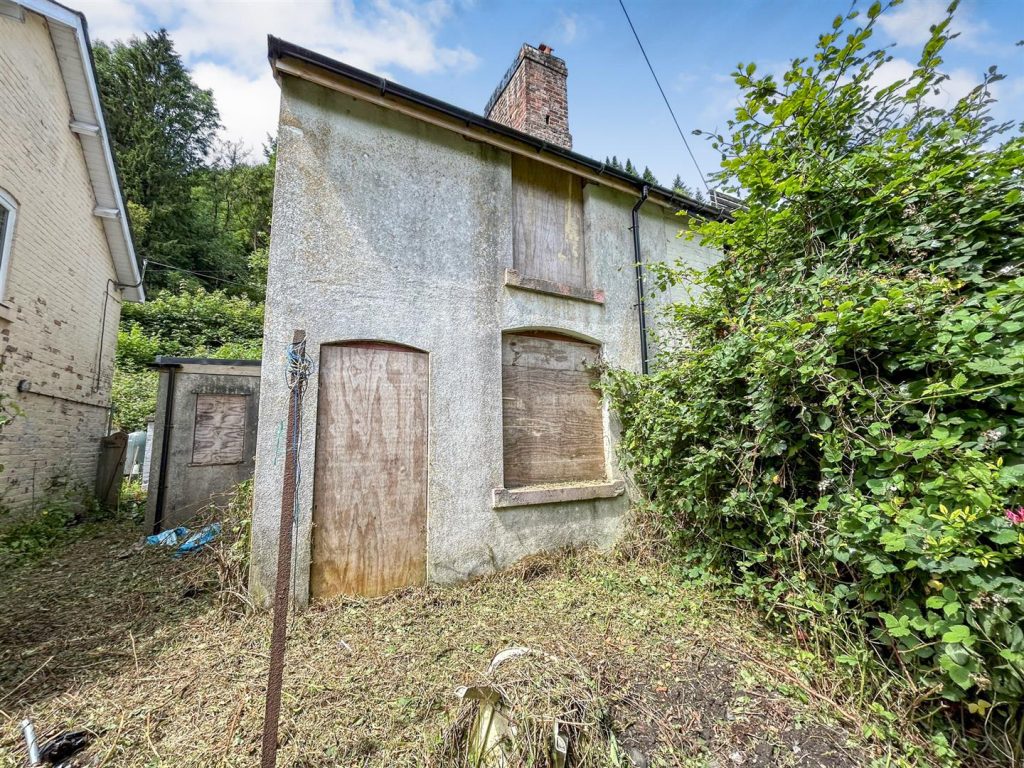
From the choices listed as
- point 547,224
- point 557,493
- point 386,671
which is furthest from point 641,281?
point 386,671

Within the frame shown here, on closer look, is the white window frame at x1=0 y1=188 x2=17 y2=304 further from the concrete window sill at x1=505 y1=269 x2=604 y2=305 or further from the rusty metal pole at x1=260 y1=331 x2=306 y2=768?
the concrete window sill at x1=505 y1=269 x2=604 y2=305

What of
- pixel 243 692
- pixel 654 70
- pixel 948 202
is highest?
pixel 654 70

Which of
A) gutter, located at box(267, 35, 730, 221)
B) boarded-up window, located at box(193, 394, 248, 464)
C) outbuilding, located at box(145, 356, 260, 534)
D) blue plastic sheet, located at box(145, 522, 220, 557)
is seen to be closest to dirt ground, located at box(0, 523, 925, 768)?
blue plastic sheet, located at box(145, 522, 220, 557)

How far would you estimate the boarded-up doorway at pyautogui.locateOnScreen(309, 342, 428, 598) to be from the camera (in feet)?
11.4

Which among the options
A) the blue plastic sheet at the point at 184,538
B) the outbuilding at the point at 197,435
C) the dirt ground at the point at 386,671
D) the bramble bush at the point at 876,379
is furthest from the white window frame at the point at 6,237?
the bramble bush at the point at 876,379

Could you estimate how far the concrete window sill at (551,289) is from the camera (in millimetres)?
4418

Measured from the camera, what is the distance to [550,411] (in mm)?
4637

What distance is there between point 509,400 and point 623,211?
3.26 meters

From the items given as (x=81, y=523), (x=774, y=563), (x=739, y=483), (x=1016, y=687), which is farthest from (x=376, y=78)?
(x=81, y=523)

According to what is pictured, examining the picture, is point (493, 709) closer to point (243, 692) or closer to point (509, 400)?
point (243, 692)

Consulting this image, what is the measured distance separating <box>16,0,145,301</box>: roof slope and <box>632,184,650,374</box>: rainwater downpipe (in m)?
8.74

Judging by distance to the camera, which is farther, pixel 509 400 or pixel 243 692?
pixel 509 400

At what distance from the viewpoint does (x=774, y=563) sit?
314 centimetres

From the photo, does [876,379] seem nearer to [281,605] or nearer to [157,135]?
[281,605]
